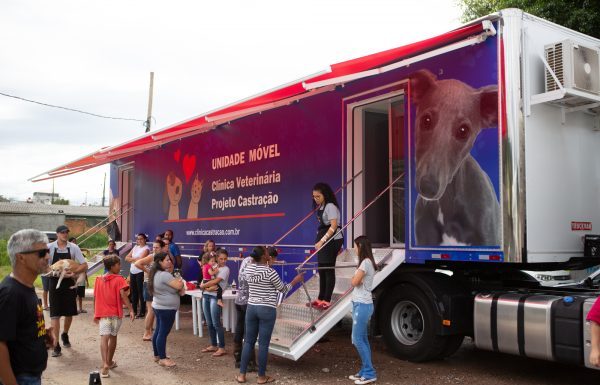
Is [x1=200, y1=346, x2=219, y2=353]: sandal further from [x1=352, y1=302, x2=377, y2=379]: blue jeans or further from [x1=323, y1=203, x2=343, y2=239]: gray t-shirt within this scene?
[x1=352, y1=302, x2=377, y2=379]: blue jeans

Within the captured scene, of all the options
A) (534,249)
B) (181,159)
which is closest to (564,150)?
(534,249)

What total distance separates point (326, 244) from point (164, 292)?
1962mm

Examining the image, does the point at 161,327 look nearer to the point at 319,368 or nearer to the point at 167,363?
the point at 167,363

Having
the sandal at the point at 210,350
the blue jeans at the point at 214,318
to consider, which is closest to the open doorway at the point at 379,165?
the blue jeans at the point at 214,318

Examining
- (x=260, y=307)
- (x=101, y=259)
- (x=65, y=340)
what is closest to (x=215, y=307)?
(x=260, y=307)

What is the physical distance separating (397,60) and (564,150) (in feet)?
6.78

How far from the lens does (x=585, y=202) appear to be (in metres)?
6.43

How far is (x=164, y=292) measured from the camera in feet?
22.1

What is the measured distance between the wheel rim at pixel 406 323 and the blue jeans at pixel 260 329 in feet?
5.39

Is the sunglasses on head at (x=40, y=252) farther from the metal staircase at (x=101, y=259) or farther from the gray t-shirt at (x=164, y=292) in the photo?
the metal staircase at (x=101, y=259)

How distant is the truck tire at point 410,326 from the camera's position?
637cm

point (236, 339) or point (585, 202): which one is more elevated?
point (585, 202)

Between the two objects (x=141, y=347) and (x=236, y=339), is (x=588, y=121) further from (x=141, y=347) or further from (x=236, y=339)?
(x=141, y=347)

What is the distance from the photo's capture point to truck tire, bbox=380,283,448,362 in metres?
6.37
